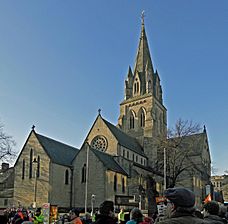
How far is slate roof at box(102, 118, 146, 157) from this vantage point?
6051cm

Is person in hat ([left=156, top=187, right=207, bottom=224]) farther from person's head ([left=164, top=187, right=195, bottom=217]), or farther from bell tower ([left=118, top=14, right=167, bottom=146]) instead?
bell tower ([left=118, top=14, right=167, bottom=146])

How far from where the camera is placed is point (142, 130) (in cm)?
7400

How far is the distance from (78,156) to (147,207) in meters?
12.4

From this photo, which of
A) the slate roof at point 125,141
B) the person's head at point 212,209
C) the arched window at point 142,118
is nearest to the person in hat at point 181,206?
the person's head at point 212,209

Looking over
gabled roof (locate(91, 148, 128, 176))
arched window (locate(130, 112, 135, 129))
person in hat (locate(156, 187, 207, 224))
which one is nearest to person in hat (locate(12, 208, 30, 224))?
person in hat (locate(156, 187, 207, 224))

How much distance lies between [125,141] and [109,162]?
1359 cm

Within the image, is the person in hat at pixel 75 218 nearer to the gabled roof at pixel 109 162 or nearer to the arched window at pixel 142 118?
the gabled roof at pixel 109 162

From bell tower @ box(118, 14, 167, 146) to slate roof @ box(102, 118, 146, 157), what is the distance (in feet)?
8.44

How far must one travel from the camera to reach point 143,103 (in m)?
75.1

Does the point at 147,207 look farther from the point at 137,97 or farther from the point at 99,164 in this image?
the point at 137,97

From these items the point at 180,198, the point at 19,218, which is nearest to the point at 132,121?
the point at 19,218

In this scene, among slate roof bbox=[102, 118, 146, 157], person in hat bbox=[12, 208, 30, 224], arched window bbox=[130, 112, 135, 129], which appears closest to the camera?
person in hat bbox=[12, 208, 30, 224]

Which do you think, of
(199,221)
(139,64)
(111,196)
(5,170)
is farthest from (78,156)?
(199,221)

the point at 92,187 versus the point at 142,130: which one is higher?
the point at 142,130
